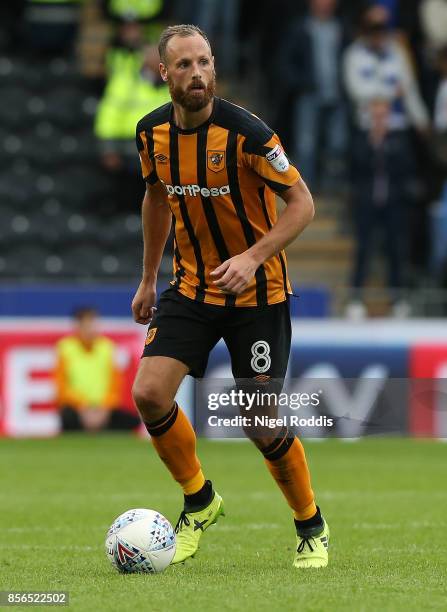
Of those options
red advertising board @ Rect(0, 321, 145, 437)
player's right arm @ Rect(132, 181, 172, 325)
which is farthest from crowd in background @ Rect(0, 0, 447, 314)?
player's right arm @ Rect(132, 181, 172, 325)

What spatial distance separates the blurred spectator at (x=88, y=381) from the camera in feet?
44.1

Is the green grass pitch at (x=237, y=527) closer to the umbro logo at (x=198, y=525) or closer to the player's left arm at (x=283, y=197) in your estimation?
the umbro logo at (x=198, y=525)

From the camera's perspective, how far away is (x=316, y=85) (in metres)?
15.8

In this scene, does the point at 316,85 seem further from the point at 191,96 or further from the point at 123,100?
the point at 191,96

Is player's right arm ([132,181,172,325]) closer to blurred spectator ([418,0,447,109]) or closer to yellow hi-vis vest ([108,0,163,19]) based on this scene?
blurred spectator ([418,0,447,109])

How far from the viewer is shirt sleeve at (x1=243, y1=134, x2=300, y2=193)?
5.80 metres

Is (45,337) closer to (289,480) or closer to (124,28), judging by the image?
(124,28)

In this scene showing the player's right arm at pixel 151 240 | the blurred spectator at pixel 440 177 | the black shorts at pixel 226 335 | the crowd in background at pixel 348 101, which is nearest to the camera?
the black shorts at pixel 226 335

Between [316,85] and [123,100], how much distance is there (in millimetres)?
2169

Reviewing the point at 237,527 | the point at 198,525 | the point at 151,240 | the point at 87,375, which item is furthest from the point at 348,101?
the point at 198,525

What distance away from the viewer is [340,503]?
883 centimetres

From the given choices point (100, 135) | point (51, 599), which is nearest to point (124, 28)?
point (100, 135)

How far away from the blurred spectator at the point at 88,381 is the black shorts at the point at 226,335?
7.24m

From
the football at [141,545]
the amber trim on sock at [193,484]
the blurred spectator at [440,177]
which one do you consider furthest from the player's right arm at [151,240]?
the blurred spectator at [440,177]
